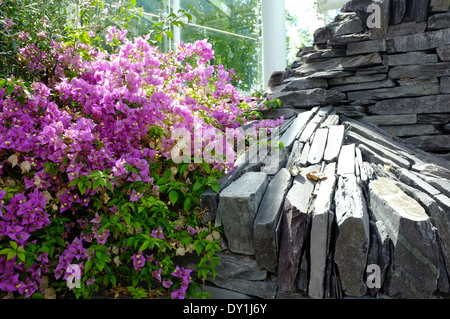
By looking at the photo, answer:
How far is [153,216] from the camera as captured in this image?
1505mm

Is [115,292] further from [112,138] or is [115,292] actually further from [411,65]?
[411,65]

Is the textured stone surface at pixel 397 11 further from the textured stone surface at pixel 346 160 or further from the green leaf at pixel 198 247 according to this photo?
the green leaf at pixel 198 247

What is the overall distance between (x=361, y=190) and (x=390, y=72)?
5.18 feet

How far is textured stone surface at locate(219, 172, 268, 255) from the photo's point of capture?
1463mm

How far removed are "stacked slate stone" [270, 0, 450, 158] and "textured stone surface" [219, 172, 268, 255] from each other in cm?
163

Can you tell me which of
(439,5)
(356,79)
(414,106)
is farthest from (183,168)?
(439,5)

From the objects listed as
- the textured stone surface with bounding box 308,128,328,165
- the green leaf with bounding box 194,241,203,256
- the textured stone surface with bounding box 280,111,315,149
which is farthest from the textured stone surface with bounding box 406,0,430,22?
the green leaf with bounding box 194,241,203,256

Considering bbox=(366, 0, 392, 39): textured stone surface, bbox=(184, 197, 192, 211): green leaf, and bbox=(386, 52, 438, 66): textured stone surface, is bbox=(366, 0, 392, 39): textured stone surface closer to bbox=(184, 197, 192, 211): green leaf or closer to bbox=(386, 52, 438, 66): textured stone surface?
bbox=(386, 52, 438, 66): textured stone surface

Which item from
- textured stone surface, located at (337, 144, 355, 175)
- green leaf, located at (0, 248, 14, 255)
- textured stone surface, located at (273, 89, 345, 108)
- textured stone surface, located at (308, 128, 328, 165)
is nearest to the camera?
green leaf, located at (0, 248, 14, 255)

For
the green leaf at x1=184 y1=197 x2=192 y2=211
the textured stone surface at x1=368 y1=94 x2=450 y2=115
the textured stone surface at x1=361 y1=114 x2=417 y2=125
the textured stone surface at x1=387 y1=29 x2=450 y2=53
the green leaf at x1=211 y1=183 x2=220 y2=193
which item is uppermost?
the textured stone surface at x1=387 y1=29 x2=450 y2=53

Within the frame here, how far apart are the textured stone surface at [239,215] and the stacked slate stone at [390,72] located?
1626 mm

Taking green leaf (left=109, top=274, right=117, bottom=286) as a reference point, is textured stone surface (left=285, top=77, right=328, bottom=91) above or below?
above

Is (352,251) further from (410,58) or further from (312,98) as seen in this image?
(410,58)

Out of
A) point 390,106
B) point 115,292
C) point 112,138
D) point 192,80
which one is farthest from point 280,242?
point 390,106
